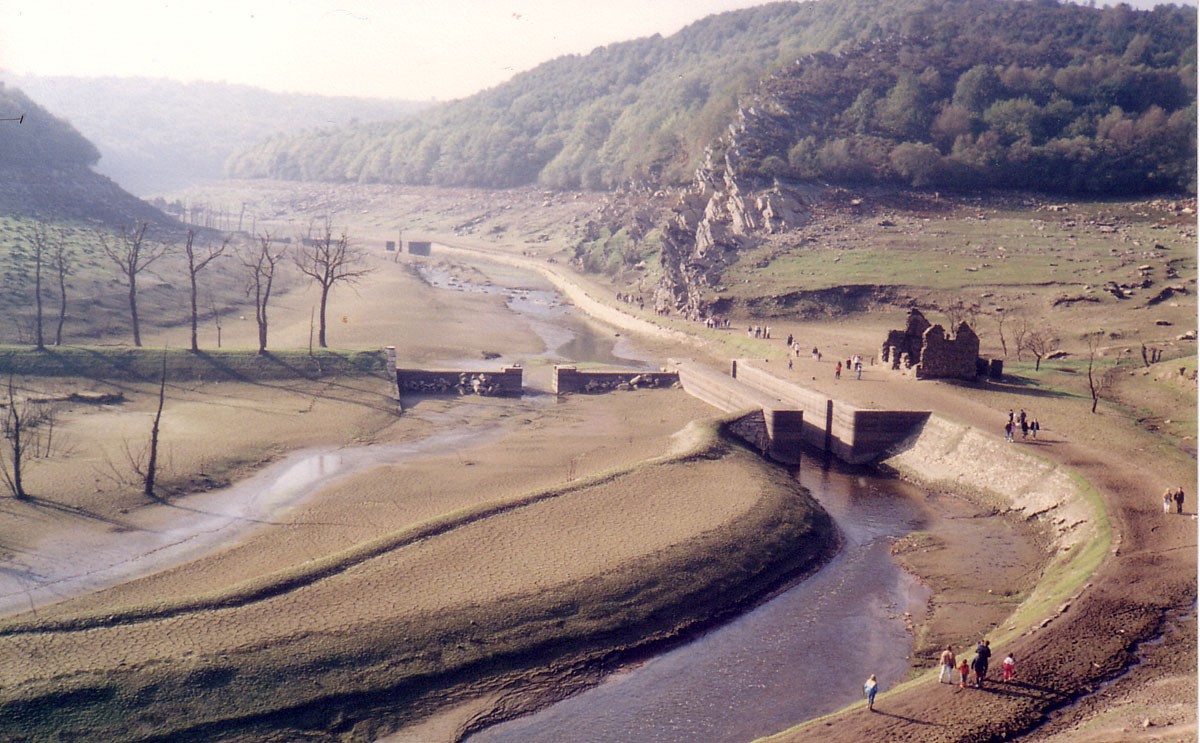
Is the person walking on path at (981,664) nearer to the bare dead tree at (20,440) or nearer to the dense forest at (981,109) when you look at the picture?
the bare dead tree at (20,440)

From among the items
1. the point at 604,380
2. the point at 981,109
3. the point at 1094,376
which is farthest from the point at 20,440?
the point at 981,109

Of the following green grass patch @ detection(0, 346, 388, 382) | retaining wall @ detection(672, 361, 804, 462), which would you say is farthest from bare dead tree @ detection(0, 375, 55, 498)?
retaining wall @ detection(672, 361, 804, 462)

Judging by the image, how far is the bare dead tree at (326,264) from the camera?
6700 cm

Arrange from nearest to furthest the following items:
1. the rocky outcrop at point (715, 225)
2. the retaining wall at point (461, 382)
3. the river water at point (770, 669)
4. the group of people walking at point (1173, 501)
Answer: the river water at point (770, 669) → the group of people walking at point (1173, 501) → the retaining wall at point (461, 382) → the rocky outcrop at point (715, 225)

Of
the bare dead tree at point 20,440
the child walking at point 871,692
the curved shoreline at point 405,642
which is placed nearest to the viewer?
the curved shoreline at point 405,642

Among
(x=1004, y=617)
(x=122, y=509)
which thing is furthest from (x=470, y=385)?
(x=1004, y=617)

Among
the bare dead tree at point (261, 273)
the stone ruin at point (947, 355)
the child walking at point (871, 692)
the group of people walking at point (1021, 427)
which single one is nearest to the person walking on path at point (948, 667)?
the child walking at point (871, 692)

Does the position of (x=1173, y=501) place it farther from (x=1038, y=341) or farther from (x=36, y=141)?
(x=36, y=141)

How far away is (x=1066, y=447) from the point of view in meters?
42.2

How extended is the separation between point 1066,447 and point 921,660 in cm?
1895

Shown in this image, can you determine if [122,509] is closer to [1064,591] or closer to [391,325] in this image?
[1064,591]

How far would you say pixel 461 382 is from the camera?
6038 centimetres

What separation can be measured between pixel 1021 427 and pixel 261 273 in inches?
2738

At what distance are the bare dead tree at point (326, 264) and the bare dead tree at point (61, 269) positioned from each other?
1451 centimetres
